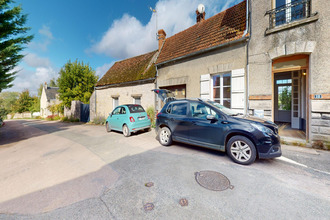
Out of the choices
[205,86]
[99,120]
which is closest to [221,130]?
[205,86]

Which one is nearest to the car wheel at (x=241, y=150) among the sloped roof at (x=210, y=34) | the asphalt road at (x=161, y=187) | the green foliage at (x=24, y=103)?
the asphalt road at (x=161, y=187)

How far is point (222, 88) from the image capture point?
22.4ft

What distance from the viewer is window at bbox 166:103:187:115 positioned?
4850mm

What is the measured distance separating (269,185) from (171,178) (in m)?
1.96

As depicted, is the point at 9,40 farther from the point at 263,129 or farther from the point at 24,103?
the point at 24,103

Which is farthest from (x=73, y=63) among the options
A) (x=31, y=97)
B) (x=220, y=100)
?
(x=31, y=97)

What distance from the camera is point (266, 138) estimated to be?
3.34 m

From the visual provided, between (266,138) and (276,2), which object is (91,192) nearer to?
(266,138)

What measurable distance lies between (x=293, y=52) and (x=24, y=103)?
4934cm

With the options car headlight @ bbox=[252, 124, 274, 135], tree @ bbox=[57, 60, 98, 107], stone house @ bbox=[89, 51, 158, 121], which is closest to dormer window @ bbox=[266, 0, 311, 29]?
car headlight @ bbox=[252, 124, 274, 135]

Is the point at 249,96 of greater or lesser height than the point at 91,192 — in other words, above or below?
above

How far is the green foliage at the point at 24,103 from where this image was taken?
33250 mm

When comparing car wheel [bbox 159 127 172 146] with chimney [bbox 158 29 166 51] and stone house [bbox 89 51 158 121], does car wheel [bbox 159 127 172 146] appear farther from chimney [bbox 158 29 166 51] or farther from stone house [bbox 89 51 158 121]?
chimney [bbox 158 29 166 51]

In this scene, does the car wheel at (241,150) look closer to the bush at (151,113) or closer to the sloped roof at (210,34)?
the sloped roof at (210,34)
